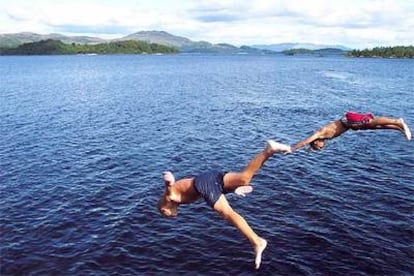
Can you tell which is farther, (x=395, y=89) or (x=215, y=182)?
(x=395, y=89)

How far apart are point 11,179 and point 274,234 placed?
2479cm

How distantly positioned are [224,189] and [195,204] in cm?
2240

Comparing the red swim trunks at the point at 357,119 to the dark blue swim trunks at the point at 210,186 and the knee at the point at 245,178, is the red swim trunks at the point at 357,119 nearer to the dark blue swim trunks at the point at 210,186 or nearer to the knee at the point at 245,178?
the knee at the point at 245,178

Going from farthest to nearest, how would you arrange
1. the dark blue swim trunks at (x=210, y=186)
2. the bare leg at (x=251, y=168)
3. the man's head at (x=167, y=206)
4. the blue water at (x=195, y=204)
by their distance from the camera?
1. the blue water at (x=195, y=204)
2. the man's head at (x=167, y=206)
3. the dark blue swim trunks at (x=210, y=186)
4. the bare leg at (x=251, y=168)

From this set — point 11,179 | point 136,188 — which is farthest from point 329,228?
point 11,179

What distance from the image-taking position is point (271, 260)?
2795 cm

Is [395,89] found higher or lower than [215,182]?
lower

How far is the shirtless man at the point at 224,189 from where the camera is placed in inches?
519

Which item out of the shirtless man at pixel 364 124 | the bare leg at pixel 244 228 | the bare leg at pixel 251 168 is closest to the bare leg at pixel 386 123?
the shirtless man at pixel 364 124

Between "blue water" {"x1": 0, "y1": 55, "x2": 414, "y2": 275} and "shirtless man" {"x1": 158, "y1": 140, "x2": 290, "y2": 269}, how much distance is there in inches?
548

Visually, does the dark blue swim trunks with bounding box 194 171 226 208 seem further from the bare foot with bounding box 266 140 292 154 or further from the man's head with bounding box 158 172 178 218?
the bare foot with bounding box 266 140 292 154

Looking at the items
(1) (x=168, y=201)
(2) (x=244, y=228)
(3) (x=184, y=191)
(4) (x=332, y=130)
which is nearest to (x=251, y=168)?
(2) (x=244, y=228)

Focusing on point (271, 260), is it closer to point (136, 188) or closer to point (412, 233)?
point (412, 233)

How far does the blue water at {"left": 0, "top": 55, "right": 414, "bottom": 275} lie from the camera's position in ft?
92.7
